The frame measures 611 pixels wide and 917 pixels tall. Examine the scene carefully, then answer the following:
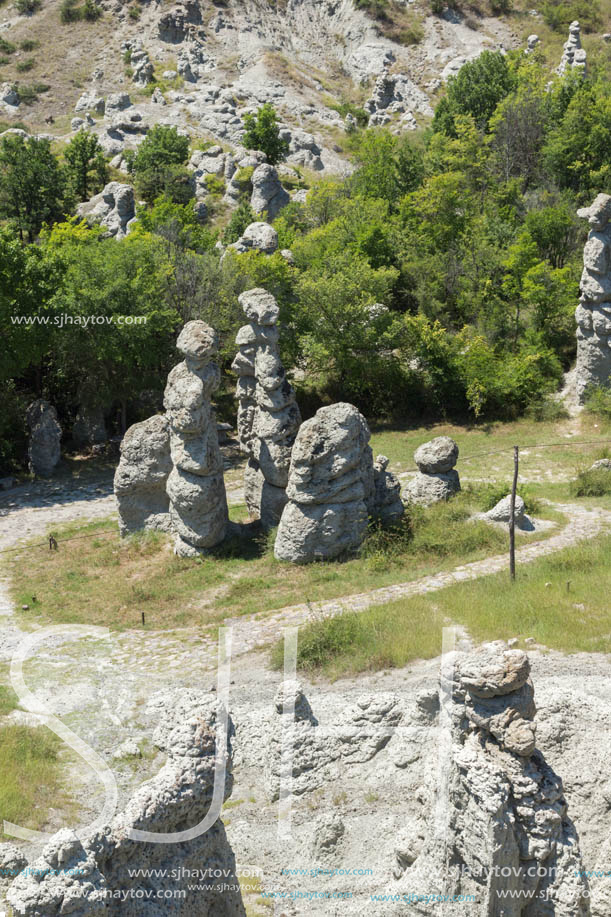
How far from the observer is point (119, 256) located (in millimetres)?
30547

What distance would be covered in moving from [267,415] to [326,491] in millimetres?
3028

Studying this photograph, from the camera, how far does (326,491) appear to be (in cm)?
1811

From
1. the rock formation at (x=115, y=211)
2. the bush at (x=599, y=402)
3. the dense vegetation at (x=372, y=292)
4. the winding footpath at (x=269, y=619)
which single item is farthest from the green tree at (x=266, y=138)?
the winding footpath at (x=269, y=619)

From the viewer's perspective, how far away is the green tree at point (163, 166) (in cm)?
5362

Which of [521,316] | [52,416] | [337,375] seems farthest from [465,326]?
[52,416]

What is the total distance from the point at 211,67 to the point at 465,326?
164 ft

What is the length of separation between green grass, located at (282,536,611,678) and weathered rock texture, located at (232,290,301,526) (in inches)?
216

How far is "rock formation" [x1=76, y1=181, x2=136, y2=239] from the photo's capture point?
49.6 metres

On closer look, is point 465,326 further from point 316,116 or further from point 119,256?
point 316,116

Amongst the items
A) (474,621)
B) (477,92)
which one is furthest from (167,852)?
(477,92)

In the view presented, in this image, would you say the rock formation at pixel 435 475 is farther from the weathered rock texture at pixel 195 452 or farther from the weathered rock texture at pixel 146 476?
the weathered rock texture at pixel 146 476

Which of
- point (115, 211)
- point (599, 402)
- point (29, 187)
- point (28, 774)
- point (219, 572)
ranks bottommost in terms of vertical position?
point (115, 211)

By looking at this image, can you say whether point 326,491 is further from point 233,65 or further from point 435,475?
point 233,65

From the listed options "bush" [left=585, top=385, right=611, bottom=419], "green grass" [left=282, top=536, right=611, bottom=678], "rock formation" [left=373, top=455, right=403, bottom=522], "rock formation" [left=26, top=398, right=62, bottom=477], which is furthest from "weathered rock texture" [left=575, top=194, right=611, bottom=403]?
"rock formation" [left=26, top=398, right=62, bottom=477]
